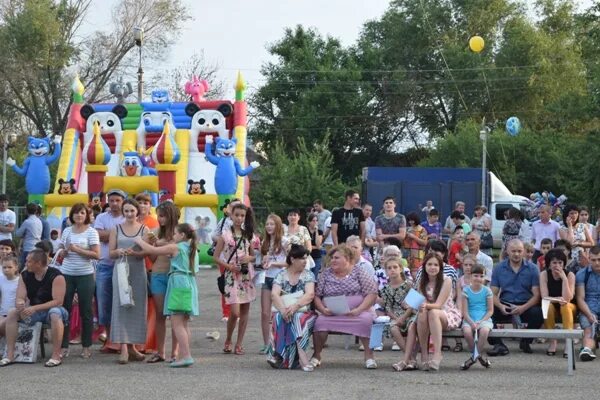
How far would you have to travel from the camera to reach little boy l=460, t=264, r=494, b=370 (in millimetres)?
10883

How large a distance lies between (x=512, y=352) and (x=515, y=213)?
513cm

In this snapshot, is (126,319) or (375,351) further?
(375,351)

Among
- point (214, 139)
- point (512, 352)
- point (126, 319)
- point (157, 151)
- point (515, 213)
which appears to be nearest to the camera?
point (126, 319)

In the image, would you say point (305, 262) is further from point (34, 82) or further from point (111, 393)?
point (34, 82)

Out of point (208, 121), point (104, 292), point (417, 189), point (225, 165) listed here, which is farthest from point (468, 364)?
point (417, 189)

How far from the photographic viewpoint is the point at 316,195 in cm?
4200

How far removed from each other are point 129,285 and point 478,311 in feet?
11.7

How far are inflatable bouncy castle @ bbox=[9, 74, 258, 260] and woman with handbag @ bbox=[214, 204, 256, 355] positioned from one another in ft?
48.7

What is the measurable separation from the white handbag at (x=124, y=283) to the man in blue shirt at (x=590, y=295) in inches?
186

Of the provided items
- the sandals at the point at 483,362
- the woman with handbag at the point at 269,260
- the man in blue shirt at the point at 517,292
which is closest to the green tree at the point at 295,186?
the man in blue shirt at the point at 517,292

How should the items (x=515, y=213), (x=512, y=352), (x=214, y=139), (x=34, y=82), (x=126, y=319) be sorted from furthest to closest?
(x=34, y=82)
(x=214, y=139)
(x=515, y=213)
(x=512, y=352)
(x=126, y=319)

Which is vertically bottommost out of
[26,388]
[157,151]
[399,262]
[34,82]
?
[26,388]

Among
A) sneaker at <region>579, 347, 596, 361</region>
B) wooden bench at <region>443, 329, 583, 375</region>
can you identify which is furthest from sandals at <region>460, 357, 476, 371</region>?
sneaker at <region>579, 347, 596, 361</region>

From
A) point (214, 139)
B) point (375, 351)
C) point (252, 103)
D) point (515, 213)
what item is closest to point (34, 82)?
point (252, 103)
